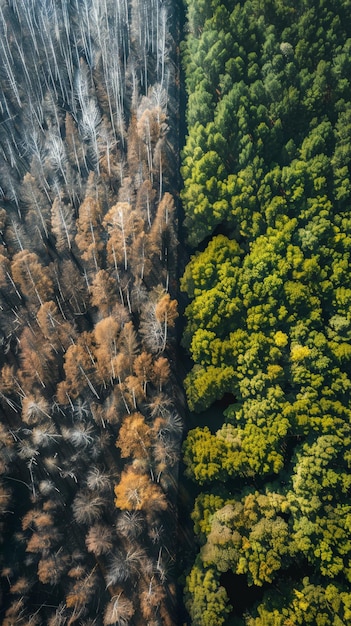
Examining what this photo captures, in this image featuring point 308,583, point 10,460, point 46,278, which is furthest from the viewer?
point 46,278

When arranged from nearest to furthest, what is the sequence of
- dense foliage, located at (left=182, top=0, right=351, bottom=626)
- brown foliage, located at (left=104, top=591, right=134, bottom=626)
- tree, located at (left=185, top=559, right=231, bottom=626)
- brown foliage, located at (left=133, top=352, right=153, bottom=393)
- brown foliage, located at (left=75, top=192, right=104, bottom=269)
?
1. tree, located at (left=185, top=559, right=231, bottom=626)
2. dense foliage, located at (left=182, top=0, right=351, bottom=626)
3. brown foliage, located at (left=104, top=591, right=134, bottom=626)
4. brown foliage, located at (left=133, top=352, right=153, bottom=393)
5. brown foliage, located at (left=75, top=192, right=104, bottom=269)

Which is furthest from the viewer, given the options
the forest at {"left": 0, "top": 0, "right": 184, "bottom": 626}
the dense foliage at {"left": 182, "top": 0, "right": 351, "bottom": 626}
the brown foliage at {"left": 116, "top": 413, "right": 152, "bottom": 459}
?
the brown foliage at {"left": 116, "top": 413, "right": 152, "bottom": 459}

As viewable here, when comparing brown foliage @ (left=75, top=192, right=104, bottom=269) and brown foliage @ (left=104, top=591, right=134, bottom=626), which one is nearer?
brown foliage @ (left=104, top=591, right=134, bottom=626)

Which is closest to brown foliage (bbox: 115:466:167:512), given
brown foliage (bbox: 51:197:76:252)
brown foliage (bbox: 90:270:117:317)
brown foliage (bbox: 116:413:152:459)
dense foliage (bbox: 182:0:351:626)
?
brown foliage (bbox: 116:413:152:459)

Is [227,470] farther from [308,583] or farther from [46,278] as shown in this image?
[46,278]

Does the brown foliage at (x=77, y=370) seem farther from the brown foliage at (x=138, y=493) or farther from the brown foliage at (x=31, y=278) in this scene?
the brown foliage at (x=138, y=493)

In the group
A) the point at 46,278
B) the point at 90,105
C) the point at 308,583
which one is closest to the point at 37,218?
the point at 46,278

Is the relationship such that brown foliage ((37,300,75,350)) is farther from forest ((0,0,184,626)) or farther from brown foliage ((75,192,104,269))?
brown foliage ((75,192,104,269))
